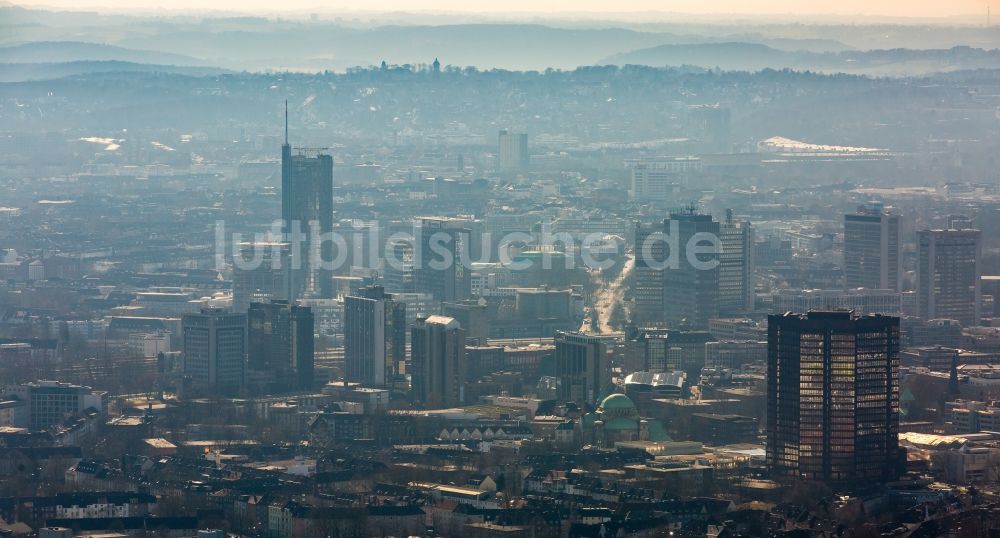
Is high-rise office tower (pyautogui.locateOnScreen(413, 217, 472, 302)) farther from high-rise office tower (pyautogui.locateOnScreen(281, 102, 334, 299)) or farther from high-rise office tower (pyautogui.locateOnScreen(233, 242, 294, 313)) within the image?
Answer: high-rise office tower (pyautogui.locateOnScreen(233, 242, 294, 313))

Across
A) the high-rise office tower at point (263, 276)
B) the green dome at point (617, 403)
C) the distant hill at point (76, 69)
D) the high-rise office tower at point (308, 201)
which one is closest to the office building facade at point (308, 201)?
the high-rise office tower at point (308, 201)

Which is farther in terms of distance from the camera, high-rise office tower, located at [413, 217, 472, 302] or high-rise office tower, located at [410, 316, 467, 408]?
high-rise office tower, located at [413, 217, 472, 302]

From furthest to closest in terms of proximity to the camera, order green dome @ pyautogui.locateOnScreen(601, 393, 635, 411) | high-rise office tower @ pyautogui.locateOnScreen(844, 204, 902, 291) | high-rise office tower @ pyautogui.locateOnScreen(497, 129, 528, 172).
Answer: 1. high-rise office tower @ pyautogui.locateOnScreen(497, 129, 528, 172)
2. high-rise office tower @ pyautogui.locateOnScreen(844, 204, 902, 291)
3. green dome @ pyautogui.locateOnScreen(601, 393, 635, 411)

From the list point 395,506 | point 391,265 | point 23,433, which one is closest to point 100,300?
point 391,265

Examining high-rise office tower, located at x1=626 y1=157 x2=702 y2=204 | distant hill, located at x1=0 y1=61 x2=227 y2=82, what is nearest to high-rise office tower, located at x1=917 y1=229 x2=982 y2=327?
high-rise office tower, located at x1=626 y1=157 x2=702 y2=204

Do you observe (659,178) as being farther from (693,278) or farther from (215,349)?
(215,349)

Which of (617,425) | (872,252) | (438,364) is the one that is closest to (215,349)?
(438,364)

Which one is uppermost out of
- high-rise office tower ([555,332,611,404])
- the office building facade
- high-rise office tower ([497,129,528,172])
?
high-rise office tower ([497,129,528,172])

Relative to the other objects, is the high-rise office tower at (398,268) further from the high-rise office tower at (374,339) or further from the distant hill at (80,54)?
the distant hill at (80,54)
